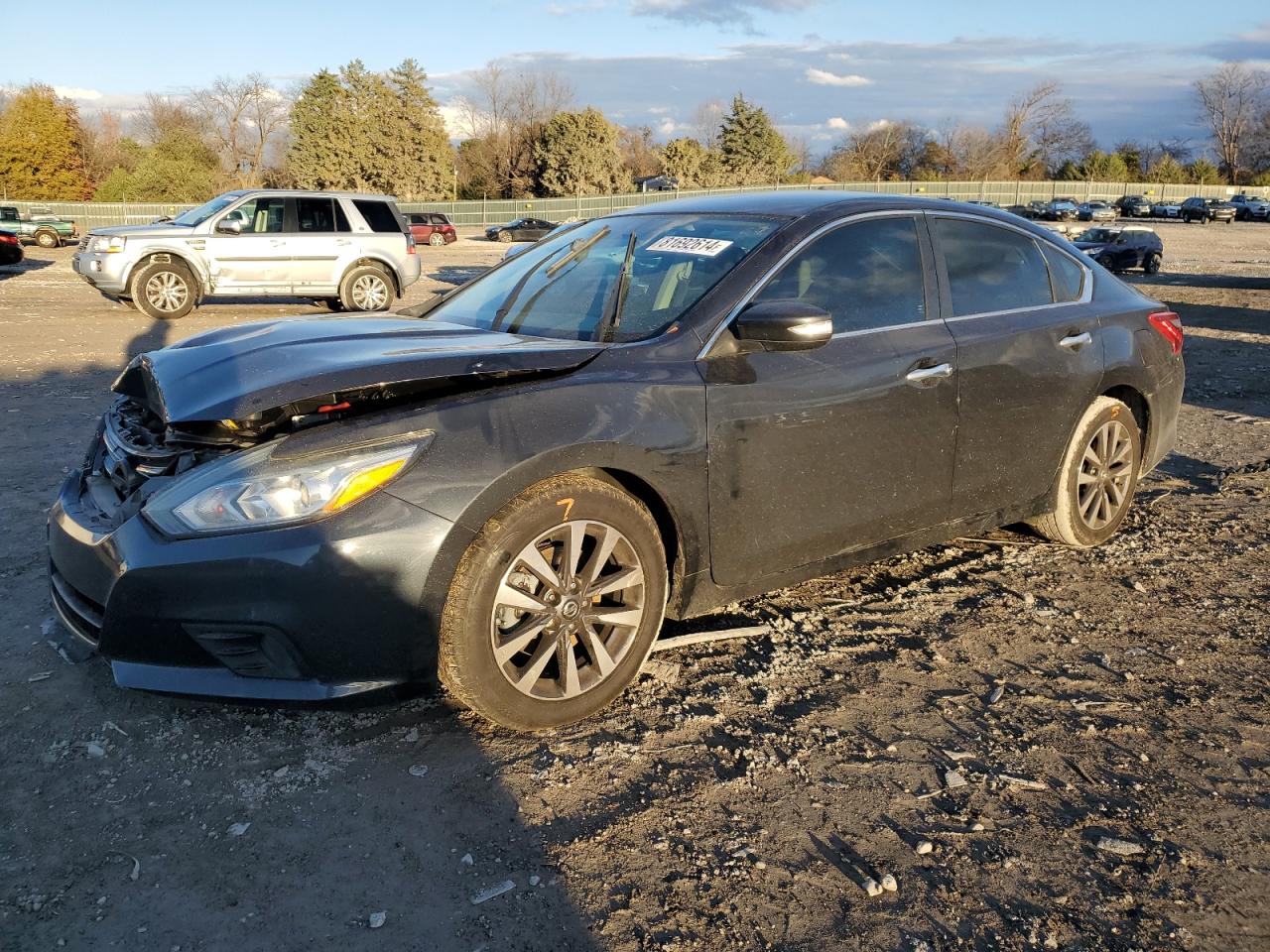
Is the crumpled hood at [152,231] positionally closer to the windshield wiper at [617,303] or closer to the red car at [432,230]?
the windshield wiper at [617,303]

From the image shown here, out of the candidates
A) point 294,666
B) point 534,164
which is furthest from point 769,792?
point 534,164

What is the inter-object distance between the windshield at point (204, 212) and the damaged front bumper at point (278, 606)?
44.8ft

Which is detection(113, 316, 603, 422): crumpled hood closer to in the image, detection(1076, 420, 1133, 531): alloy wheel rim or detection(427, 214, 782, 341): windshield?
detection(427, 214, 782, 341): windshield

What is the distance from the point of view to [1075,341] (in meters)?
4.50

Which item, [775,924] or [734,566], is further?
[734,566]

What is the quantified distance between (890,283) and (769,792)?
211 centimetres

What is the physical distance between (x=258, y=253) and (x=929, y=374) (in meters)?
13.5

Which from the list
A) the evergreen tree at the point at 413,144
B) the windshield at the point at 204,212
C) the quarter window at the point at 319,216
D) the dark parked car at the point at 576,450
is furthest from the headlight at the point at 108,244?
the evergreen tree at the point at 413,144

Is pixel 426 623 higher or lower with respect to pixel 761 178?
lower

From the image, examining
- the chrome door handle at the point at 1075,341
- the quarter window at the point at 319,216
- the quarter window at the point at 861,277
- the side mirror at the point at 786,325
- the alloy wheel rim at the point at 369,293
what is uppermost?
the quarter window at the point at 319,216

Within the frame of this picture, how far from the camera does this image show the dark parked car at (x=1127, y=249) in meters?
26.8

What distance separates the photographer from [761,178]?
75.6m

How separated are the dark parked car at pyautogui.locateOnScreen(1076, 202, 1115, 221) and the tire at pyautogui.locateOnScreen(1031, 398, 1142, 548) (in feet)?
208

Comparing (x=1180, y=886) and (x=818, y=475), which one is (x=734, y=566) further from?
(x=1180, y=886)
